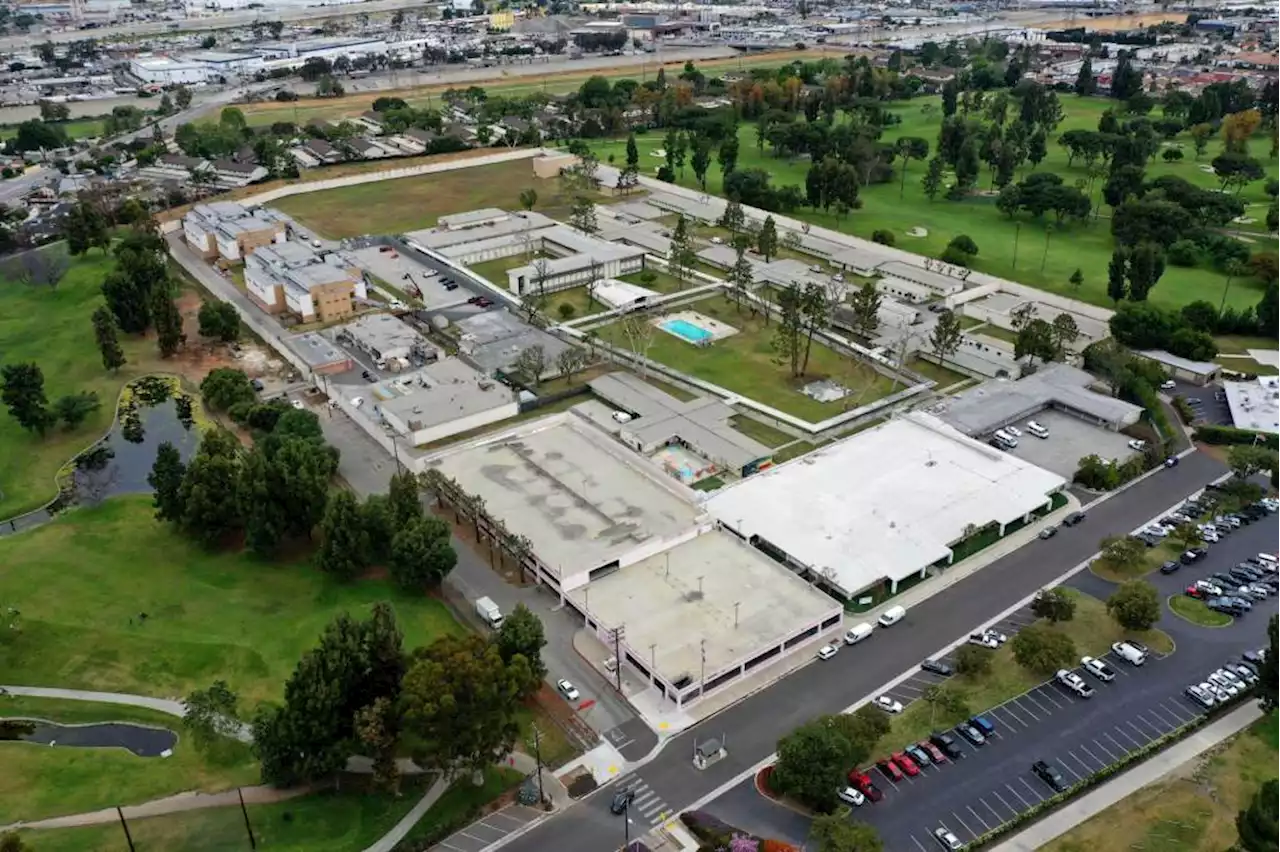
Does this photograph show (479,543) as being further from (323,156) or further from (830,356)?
(323,156)

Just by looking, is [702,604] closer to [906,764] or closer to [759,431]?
[906,764]

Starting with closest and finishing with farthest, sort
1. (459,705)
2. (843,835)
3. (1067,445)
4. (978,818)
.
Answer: (843,835)
(459,705)
(978,818)
(1067,445)

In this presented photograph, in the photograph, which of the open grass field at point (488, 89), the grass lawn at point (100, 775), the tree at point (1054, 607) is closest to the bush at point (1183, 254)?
the tree at point (1054, 607)

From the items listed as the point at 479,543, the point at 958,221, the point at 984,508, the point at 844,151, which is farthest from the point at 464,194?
the point at 984,508

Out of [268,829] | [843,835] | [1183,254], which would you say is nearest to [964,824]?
[843,835]

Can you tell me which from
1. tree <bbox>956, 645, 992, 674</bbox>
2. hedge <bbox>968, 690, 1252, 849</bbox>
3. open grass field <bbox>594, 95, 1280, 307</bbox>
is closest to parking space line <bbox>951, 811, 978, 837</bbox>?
hedge <bbox>968, 690, 1252, 849</bbox>

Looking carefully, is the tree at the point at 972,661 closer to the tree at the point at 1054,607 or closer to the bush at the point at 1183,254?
the tree at the point at 1054,607

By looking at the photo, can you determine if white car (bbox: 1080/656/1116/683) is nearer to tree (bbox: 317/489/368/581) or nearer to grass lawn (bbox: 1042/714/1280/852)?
grass lawn (bbox: 1042/714/1280/852)
